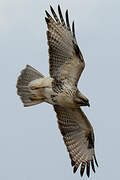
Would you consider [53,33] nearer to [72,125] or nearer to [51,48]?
[51,48]

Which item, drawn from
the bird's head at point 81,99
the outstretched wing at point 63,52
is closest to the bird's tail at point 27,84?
the outstretched wing at point 63,52

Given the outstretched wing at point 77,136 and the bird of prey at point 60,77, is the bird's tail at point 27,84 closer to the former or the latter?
the bird of prey at point 60,77

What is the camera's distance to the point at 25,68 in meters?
12.5

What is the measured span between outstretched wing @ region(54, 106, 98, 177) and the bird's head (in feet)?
2.55

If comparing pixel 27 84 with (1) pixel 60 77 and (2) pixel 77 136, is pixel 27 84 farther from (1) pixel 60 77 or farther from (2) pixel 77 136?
(2) pixel 77 136

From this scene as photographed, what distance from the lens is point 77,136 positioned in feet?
41.5

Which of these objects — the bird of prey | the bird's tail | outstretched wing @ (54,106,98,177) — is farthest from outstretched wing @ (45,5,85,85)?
outstretched wing @ (54,106,98,177)

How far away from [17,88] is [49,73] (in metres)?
1.08

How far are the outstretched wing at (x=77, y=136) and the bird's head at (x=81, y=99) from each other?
2.55ft

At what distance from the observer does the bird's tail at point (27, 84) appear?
12024 millimetres

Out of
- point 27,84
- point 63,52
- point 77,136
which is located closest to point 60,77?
point 63,52

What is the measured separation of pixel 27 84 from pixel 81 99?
135 cm

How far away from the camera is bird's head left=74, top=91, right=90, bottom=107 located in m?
11.5

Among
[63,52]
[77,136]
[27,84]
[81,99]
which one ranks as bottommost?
[77,136]
